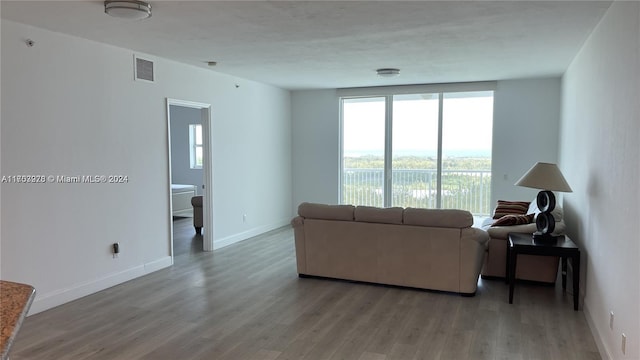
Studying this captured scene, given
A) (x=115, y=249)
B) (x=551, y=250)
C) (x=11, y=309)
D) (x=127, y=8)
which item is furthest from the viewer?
(x=115, y=249)

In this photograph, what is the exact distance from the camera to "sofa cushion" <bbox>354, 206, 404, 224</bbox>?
4.44 metres

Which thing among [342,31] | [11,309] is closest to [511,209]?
[342,31]

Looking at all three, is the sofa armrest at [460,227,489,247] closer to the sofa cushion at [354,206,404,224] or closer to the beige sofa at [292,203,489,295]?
the beige sofa at [292,203,489,295]

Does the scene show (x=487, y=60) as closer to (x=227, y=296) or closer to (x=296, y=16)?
(x=296, y=16)

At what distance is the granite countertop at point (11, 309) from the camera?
3.93ft

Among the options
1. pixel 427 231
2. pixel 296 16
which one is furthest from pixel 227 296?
pixel 296 16

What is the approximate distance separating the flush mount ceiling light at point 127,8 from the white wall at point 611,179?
3047mm

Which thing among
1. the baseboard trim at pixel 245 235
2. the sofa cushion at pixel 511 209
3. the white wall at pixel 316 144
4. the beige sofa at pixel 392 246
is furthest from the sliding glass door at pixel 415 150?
the beige sofa at pixel 392 246

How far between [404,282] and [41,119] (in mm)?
3637

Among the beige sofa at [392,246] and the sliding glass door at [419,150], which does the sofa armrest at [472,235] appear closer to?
the beige sofa at [392,246]

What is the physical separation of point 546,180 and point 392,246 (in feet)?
5.03

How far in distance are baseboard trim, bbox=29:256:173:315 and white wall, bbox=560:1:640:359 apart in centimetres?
432

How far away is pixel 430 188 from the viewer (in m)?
7.80

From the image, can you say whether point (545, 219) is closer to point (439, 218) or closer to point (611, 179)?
point (439, 218)
